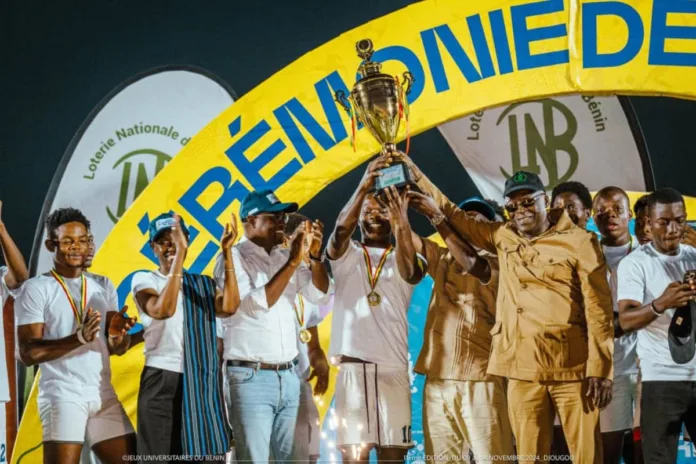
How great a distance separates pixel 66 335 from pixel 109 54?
331 cm

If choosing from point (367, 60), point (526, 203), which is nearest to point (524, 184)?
point (526, 203)

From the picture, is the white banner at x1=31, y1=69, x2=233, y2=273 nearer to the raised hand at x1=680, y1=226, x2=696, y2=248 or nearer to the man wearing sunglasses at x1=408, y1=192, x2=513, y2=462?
the man wearing sunglasses at x1=408, y1=192, x2=513, y2=462

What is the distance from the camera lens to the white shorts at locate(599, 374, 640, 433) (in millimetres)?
4688

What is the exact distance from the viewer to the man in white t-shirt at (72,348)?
170 inches

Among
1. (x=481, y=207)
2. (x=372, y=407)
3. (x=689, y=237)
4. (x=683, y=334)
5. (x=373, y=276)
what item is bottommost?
(x=372, y=407)

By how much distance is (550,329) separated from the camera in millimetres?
4191

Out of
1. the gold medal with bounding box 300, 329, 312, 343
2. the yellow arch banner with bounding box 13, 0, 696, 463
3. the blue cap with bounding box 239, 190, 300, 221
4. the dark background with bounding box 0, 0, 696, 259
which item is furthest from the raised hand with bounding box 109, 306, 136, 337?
the dark background with bounding box 0, 0, 696, 259

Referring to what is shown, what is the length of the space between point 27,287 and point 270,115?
1758 mm

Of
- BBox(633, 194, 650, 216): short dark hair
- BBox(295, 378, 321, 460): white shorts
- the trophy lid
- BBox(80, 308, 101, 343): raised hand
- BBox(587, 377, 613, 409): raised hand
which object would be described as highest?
the trophy lid

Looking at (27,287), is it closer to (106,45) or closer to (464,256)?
(464,256)

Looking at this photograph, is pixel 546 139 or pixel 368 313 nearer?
pixel 368 313

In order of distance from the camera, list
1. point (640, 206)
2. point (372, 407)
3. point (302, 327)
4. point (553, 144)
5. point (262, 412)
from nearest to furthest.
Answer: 1. point (262, 412)
2. point (372, 407)
3. point (302, 327)
4. point (640, 206)
5. point (553, 144)

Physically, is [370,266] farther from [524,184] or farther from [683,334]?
[683,334]

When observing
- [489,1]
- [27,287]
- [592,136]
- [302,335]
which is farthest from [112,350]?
[592,136]
